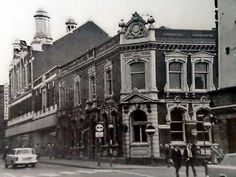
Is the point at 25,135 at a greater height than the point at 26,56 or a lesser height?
lesser

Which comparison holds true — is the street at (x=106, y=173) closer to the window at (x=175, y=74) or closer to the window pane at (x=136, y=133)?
the window pane at (x=136, y=133)

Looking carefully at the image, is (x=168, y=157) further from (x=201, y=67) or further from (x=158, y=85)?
(x=201, y=67)

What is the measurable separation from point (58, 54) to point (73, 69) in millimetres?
13195

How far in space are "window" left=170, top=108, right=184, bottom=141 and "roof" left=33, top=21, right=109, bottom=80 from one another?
76.0 feet

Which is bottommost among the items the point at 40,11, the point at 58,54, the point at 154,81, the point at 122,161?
the point at 122,161

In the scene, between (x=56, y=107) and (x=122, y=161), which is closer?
(x=122, y=161)

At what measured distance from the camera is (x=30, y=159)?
3253 centimetres

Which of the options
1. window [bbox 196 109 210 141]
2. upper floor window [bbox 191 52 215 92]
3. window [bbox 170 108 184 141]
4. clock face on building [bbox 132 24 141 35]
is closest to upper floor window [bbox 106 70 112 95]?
clock face on building [bbox 132 24 141 35]

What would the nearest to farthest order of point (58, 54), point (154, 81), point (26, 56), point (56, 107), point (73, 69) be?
point (154, 81), point (73, 69), point (56, 107), point (58, 54), point (26, 56)

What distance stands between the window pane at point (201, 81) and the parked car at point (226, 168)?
60.8ft

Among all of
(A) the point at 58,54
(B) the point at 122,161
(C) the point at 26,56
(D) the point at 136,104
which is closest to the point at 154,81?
(D) the point at 136,104

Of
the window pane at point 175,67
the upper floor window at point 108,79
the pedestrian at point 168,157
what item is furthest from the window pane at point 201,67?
the upper floor window at point 108,79

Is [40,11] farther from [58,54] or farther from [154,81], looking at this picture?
[154,81]

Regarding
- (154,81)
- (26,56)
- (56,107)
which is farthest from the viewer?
(26,56)
